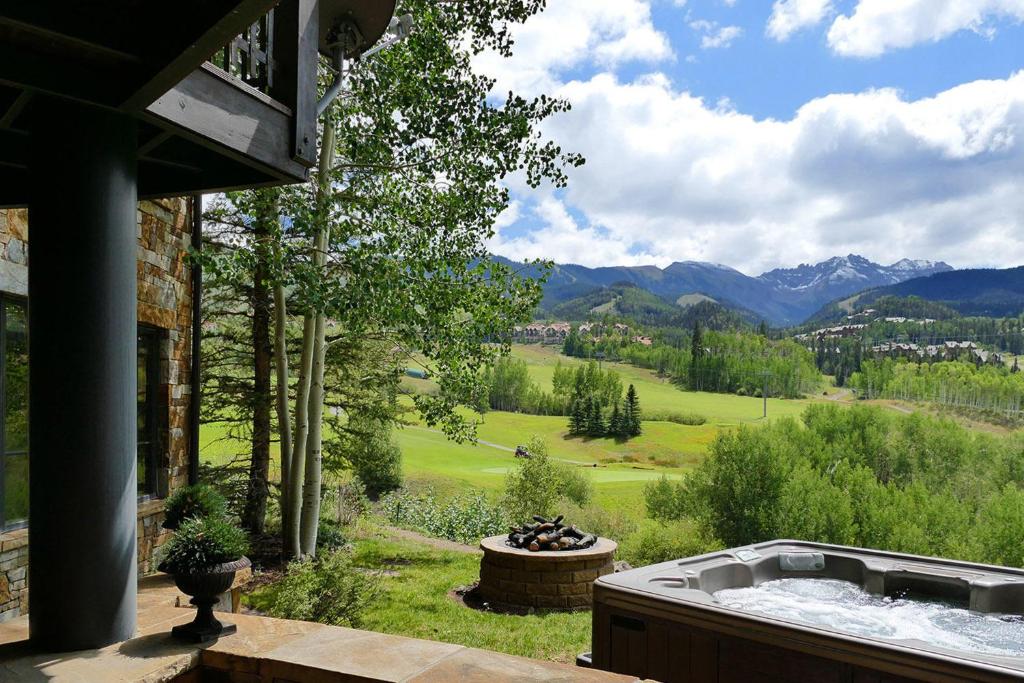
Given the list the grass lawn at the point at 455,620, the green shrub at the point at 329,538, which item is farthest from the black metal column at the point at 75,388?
the green shrub at the point at 329,538

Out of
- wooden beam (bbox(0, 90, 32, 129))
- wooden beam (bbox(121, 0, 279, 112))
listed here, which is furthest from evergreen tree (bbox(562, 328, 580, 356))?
wooden beam (bbox(121, 0, 279, 112))

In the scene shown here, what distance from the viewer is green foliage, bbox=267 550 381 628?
15.1ft

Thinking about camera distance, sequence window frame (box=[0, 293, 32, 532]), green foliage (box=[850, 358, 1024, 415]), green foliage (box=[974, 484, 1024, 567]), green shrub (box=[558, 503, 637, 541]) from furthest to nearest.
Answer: green foliage (box=[850, 358, 1024, 415]), green foliage (box=[974, 484, 1024, 567]), green shrub (box=[558, 503, 637, 541]), window frame (box=[0, 293, 32, 532])

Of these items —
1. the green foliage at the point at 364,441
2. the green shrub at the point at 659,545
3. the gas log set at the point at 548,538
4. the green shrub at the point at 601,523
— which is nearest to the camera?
the gas log set at the point at 548,538

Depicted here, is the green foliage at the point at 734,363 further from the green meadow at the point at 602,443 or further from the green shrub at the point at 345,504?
the green shrub at the point at 345,504

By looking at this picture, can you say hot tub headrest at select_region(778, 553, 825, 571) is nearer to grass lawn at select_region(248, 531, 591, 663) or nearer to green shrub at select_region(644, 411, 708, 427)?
grass lawn at select_region(248, 531, 591, 663)

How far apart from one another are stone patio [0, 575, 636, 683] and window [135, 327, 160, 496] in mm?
2613

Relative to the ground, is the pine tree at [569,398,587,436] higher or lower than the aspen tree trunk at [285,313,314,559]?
lower

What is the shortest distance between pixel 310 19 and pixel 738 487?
50.8ft

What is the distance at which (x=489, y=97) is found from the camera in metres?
7.20

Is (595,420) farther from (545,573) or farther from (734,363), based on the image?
(545,573)

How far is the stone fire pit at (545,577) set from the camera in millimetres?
6105

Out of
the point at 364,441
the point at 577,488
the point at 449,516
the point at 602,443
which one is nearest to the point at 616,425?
the point at 602,443

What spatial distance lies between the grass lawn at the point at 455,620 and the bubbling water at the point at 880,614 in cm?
120
